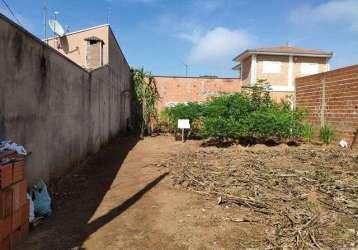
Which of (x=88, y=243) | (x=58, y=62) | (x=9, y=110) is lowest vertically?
(x=88, y=243)

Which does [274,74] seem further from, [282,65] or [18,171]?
[18,171]

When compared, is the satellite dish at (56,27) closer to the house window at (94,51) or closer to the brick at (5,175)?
the house window at (94,51)

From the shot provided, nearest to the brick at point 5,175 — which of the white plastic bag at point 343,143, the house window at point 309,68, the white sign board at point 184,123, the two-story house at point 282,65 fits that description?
the white plastic bag at point 343,143

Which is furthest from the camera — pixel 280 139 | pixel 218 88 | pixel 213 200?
pixel 218 88

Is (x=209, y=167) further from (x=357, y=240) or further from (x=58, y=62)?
(x=357, y=240)

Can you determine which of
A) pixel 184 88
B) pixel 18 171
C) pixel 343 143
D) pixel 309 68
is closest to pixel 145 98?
pixel 184 88

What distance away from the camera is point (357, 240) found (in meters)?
4.24

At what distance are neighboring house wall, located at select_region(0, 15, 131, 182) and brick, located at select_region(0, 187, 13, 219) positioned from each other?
967 millimetres

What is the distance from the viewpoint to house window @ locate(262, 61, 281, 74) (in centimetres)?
2409

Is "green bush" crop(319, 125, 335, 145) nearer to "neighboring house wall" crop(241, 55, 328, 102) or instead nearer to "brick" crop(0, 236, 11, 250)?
"neighboring house wall" crop(241, 55, 328, 102)

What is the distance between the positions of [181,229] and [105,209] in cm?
136

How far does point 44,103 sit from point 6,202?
98.2 inches

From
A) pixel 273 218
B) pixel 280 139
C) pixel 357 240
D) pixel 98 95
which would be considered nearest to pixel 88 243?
pixel 273 218

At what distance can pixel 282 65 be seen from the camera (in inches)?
957
